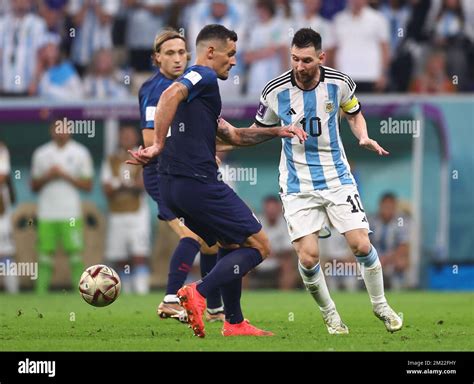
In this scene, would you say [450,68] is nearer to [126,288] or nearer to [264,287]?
[264,287]

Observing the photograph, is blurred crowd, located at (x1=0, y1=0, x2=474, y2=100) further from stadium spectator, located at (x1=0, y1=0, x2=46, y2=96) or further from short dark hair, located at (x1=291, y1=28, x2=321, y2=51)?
short dark hair, located at (x1=291, y1=28, x2=321, y2=51)

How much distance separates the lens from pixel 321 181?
32.9ft

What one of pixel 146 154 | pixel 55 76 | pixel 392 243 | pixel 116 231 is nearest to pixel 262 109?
pixel 146 154

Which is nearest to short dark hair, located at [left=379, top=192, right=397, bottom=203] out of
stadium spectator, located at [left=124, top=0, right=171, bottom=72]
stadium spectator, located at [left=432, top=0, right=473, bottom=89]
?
stadium spectator, located at [left=432, top=0, right=473, bottom=89]

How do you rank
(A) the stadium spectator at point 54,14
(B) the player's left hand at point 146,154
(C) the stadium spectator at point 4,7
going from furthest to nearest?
(A) the stadium spectator at point 54,14 < (C) the stadium spectator at point 4,7 < (B) the player's left hand at point 146,154

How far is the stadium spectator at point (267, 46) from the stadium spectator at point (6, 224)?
154 inches

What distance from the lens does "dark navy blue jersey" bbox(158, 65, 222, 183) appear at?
9375 millimetres

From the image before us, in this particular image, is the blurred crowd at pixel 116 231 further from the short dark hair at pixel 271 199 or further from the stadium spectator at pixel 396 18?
the stadium spectator at pixel 396 18

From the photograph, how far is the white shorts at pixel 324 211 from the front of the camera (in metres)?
9.95

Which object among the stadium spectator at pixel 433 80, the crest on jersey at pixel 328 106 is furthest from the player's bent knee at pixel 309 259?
the stadium spectator at pixel 433 80

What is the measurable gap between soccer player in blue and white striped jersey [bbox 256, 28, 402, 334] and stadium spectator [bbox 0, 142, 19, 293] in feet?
29.9

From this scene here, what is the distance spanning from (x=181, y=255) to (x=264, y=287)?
7.44m

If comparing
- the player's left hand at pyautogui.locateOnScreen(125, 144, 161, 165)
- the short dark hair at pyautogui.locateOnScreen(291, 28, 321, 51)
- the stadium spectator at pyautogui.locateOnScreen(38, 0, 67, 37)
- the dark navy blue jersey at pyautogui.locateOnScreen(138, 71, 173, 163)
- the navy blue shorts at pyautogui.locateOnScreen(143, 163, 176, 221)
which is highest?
the stadium spectator at pyautogui.locateOnScreen(38, 0, 67, 37)

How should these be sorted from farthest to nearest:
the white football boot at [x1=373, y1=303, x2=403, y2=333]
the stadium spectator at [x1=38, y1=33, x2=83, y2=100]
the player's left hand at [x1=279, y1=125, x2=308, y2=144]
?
the stadium spectator at [x1=38, y1=33, x2=83, y2=100]
the white football boot at [x1=373, y1=303, x2=403, y2=333]
the player's left hand at [x1=279, y1=125, x2=308, y2=144]
